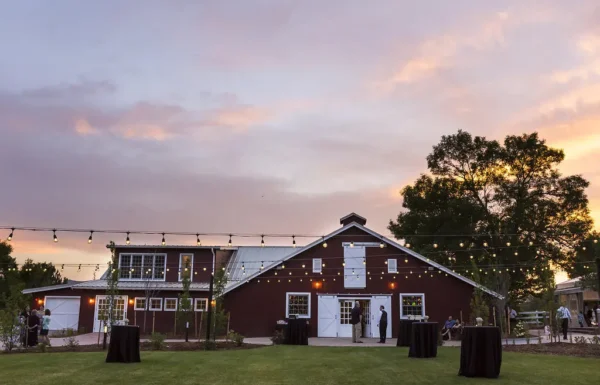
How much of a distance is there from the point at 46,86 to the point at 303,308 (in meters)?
17.4

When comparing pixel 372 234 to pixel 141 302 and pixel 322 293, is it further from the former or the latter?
pixel 141 302

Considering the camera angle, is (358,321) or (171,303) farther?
(171,303)

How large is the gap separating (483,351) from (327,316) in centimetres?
1890

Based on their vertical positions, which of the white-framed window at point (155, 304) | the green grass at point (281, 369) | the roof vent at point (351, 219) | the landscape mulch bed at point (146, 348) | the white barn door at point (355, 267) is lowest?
the landscape mulch bed at point (146, 348)

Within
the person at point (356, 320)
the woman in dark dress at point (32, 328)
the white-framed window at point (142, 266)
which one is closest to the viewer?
the woman in dark dress at point (32, 328)

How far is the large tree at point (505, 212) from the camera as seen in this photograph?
111ft

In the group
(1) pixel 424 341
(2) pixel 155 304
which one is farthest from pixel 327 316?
(1) pixel 424 341

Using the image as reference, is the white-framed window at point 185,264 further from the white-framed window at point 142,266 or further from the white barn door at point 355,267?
the white barn door at point 355,267

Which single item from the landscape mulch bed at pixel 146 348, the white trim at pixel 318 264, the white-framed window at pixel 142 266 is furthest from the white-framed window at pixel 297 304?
the landscape mulch bed at pixel 146 348

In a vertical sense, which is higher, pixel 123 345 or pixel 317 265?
pixel 317 265

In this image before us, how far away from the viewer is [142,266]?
105ft

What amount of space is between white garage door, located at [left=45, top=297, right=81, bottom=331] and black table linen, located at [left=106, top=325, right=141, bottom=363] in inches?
765

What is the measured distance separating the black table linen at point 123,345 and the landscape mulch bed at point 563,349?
448 inches

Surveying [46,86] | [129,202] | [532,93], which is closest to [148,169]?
[129,202]
